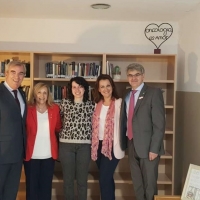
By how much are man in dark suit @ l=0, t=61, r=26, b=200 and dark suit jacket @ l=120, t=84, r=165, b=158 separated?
3.51 ft

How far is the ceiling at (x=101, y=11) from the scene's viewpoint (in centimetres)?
308

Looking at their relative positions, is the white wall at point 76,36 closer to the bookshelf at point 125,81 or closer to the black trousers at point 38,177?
the bookshelf at point 125,81

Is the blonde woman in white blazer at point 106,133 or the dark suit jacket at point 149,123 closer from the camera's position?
the dark suit jacket at point 149,123

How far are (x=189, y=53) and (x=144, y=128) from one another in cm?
119

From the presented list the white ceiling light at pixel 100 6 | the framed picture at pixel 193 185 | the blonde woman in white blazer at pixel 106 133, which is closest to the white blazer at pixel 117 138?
the blonde woman in white blazer at pixel 106 133

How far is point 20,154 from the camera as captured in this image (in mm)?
2670

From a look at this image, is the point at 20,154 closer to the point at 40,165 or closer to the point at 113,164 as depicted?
the point at 40,165

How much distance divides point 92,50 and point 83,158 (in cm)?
154

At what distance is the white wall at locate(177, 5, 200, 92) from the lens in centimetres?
320

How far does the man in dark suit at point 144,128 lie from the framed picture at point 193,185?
314 mm

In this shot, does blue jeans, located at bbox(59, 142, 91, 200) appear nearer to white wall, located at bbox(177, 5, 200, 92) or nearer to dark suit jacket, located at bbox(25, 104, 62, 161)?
dark suit jacket, located at bbox(25, 104, 62, 161)

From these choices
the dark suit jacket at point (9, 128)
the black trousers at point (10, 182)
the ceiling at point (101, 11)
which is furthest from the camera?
the ceiling at point (101, 11)

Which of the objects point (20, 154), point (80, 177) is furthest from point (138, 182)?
point (20, 154)

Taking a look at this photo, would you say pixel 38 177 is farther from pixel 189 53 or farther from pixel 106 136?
pixel 189 53
